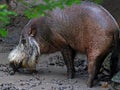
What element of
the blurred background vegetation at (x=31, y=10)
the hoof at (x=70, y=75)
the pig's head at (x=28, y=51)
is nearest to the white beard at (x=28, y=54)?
the pig's head at (x=28, y=51)

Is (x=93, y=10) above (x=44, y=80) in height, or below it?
above

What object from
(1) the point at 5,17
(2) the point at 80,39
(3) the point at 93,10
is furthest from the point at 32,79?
(1) the point at 5,17

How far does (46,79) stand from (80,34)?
0.96 metres

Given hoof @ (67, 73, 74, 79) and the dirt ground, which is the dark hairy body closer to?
hoof @ (67, 73, 74, 79)

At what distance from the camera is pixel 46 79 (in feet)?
19.5

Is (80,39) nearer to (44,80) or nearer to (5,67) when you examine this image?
(44,80)

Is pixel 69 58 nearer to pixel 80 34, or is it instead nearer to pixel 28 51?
pixel 80 34

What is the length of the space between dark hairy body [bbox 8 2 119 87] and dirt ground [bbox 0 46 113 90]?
0.18 metres

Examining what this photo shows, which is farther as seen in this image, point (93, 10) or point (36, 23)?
point (36, 23)

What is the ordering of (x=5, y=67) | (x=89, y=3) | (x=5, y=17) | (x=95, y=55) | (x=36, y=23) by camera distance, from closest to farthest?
1. (x=5, y=17)
2. (x=95, y=55)
3. (x=89, y=3)
4. (x=36, y=23)
5. (x=5, y=67)

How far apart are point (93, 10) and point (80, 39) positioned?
47 cm

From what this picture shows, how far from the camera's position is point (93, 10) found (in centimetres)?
553

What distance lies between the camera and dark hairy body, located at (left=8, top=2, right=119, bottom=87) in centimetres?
530

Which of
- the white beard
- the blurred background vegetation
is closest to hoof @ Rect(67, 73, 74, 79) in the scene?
the white beard
